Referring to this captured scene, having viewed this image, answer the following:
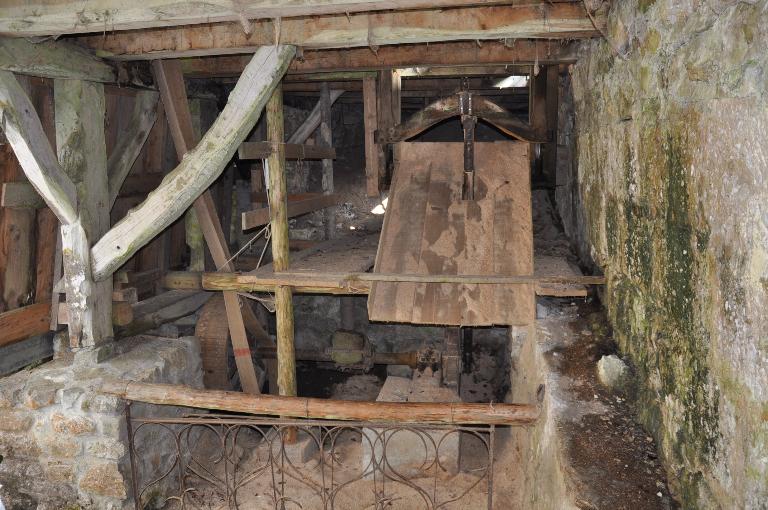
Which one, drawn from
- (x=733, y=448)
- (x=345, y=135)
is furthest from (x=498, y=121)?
(x=345, y=135)

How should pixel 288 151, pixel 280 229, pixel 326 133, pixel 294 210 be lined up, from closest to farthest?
pixel 280 229 → pixel 288 151 → pixel 294 210 → pixel 326 133

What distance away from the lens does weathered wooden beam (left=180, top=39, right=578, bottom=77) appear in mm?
4695

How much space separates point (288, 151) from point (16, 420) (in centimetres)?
300

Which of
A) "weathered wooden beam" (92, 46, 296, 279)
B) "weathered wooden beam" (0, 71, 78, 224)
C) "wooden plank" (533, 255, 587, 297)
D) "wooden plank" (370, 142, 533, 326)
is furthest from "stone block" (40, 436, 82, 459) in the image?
"wooden plank" (533, 255, 587, 297)

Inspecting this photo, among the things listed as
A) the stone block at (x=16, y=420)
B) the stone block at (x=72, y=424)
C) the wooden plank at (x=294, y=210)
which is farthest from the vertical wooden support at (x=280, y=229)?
the stone block at (x=16, y=420)

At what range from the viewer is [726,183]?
1957 mm

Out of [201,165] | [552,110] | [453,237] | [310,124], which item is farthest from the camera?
[310,124]

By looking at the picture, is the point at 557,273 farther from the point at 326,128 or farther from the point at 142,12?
the point at 326,128

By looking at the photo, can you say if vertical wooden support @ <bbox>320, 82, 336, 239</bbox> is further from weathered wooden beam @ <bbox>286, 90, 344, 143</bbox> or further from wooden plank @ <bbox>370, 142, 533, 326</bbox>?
wooden plank @ <bbox>370, 142, 533, 326</bbox>

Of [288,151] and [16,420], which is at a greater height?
[288,151]

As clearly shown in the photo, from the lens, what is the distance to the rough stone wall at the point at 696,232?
Answer: 1.78 metres

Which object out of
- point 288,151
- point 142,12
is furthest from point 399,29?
point 288,151

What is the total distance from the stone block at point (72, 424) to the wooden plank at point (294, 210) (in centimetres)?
175

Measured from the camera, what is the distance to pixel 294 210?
588cm
